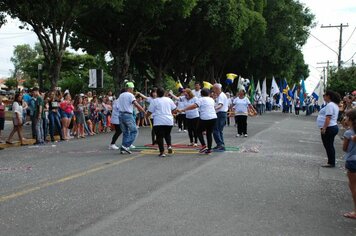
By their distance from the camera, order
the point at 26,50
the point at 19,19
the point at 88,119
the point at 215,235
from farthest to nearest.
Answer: the point at 26,50, the point at 19,19, the point at 88,119, the point at 215,235

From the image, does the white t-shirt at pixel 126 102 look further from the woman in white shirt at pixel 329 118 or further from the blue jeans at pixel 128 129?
the woman in white shirt at pixel 329 118

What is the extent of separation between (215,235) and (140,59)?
35201mm

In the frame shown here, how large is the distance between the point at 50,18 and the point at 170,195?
49.5ft

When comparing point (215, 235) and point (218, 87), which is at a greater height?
point (218, 87)

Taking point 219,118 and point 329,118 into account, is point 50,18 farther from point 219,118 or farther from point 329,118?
point 329,118

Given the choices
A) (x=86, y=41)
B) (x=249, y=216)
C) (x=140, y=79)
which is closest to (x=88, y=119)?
(x=249, y=216)

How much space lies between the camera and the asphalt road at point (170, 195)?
5621 millimetres

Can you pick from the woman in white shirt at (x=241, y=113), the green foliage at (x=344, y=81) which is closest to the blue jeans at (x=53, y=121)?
the woman in white shirt at (x=241, y=113)

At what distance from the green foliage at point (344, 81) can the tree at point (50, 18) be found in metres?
24.8

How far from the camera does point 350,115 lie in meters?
5.98

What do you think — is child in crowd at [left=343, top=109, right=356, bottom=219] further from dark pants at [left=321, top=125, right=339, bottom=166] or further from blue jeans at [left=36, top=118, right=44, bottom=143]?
blue jeans at [left=36, top=118, right=44, bottom=143]

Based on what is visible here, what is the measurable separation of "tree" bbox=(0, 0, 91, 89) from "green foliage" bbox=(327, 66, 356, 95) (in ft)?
81.2

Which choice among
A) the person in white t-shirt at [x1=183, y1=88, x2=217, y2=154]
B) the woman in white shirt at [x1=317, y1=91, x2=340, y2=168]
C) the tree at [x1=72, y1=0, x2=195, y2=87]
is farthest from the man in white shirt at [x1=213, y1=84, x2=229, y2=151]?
the tree at [x1=72, y1=0, x2=195, y2=87]

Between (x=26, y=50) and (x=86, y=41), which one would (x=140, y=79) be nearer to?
(x=86, y=41)
